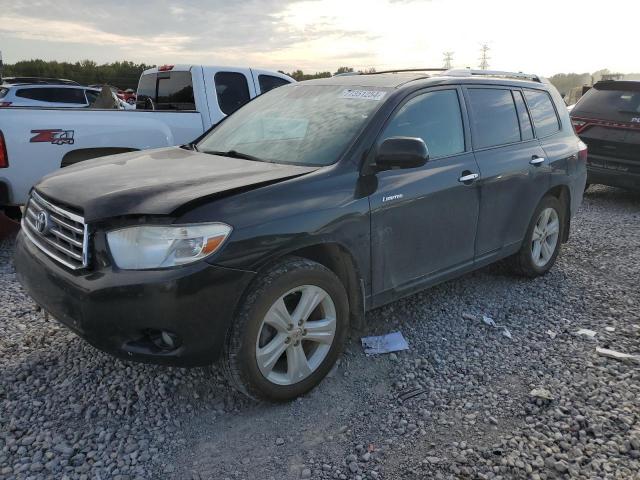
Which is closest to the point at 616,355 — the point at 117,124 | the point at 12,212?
the point at 117,124

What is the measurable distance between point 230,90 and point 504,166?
424 centimetres

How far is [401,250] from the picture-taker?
3.52 metres

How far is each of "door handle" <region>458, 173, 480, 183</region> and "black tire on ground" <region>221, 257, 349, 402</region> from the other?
135 cm

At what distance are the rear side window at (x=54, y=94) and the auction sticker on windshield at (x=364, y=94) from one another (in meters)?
14.8

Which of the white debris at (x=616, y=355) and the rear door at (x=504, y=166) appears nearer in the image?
the white debris at (x=616, y=355)

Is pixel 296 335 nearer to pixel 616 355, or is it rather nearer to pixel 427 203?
Answer: pixel 427 203

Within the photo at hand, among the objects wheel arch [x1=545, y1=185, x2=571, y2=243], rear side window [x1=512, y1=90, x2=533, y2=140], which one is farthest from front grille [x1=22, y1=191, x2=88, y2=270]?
wheel arch [x1=545, y1=185, x2=571, y2=243]

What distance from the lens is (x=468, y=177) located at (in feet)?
12.9

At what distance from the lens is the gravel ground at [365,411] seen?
2607mm

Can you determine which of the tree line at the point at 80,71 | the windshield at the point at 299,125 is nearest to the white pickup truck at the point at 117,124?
the windshield at the point at 299,125

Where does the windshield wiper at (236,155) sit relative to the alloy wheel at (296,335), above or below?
above

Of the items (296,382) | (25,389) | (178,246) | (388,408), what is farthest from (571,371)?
(25,389)

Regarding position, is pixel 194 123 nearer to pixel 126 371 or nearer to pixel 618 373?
pixel 126 371

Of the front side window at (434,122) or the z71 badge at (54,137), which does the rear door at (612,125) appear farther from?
the z71 badge at (54,137)
